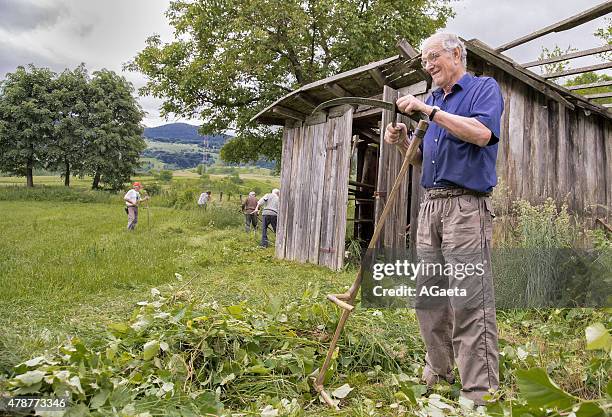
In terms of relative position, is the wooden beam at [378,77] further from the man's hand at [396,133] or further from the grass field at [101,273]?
the man's hand at [396,133]

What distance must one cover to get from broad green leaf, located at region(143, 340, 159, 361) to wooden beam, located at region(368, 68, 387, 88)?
490cm

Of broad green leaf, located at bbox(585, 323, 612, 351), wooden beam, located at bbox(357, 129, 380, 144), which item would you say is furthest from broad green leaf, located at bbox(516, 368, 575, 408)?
wooden beam, located at bbox(357, 129, 380, 144)

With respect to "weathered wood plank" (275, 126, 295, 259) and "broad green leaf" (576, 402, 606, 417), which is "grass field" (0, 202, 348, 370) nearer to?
"weathered wood plank" (275, 126, 295, 259)

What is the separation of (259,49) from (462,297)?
13729mm

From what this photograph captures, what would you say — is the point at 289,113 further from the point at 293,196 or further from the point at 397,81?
the point at 397,81

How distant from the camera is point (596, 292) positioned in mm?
4379

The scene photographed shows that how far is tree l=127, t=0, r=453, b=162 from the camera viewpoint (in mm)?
14852

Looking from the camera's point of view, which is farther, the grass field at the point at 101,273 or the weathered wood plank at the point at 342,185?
Result: the weathered wood plank at the point at 342,185

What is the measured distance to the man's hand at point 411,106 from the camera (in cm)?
229

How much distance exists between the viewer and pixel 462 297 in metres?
2.43

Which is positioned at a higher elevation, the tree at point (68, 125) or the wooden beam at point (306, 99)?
the tree at point (68, 125)

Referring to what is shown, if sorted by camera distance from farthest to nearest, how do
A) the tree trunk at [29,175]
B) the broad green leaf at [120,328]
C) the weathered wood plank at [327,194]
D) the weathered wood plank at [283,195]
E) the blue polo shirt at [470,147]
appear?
the tree trunk at [29,175] < the weathered wood plank at [283,195] < the weathered wood plank at [327,194] < the broad green leaf at [120,328] < the blue polo shirt at [470,147]

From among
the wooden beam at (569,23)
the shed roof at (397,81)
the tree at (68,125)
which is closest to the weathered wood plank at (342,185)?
the shed roof at (397,81)

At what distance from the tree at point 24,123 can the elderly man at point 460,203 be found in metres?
34.3
